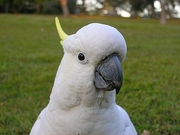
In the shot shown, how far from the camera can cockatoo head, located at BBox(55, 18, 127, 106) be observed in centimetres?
106

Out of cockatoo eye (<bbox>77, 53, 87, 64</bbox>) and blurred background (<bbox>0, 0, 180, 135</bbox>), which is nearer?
cockatoo eye (<bbox>77, 53, 87, 64</bbox>)

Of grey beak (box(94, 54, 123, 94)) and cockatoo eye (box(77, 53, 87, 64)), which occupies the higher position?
cockatoo eye (box(77, 53, 87, 64))

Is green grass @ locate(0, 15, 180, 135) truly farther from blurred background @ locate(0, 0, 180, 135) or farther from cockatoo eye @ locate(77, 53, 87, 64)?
cockatoo eye @ locate(77, 53, 87, 64)

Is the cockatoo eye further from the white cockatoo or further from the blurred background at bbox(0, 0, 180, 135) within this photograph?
the blurred background at bbox(0, 0, 180, 135)

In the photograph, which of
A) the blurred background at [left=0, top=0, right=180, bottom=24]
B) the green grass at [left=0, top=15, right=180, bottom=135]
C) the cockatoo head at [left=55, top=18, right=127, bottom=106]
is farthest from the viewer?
the blurred background at [left=0, top=0, right=180, bottom=24]

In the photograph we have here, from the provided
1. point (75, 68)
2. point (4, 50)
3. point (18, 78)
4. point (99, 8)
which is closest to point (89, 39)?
point (75, 68)

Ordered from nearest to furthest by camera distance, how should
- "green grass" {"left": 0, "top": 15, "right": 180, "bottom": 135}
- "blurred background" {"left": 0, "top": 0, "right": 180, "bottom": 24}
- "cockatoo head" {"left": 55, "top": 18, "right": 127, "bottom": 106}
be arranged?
"cockatoo head" {"left": 55, "top": 18, "right": 127, "bottom": 106} < "green grass" {"left": 0, "top": 15, "right": 180, "bottom": 135} < "blurred background" {"left": 0, "top": 0, "right": 180, "bottom": 24}

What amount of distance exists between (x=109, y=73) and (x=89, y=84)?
0.11m

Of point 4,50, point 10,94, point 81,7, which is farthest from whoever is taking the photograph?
point 81,7

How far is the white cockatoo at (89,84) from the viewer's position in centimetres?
107

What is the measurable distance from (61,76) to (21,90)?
6.00ft

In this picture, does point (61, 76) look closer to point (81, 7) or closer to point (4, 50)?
point (4, 50)

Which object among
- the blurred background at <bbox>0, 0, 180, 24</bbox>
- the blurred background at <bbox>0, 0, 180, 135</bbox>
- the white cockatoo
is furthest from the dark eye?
the blurred background at <bbox>0, 0, 180, 24</bbox>

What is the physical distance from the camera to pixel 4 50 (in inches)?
190
